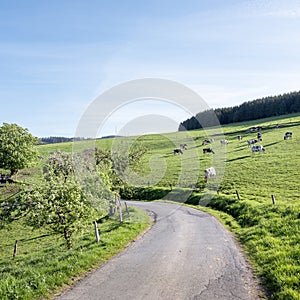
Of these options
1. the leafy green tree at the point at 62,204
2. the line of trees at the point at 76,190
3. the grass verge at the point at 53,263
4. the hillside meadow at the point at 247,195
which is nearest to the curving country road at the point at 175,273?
the grass verge at the point at 53,263

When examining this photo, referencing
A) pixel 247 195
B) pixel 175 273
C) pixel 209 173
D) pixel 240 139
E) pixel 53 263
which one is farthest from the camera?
pixel 240 139

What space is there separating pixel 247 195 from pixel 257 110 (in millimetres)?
117664

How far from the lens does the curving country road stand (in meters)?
8.93

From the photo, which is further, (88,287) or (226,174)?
(226,174)

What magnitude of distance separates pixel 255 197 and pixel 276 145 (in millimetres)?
33513

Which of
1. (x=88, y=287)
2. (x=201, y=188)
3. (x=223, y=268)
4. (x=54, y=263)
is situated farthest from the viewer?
(x=201, y=188)

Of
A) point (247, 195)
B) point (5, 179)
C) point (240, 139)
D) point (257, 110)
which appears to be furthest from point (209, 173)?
point (257, 110)

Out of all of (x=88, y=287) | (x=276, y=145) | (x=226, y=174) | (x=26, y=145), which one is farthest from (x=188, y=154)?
(x=88, y=287)

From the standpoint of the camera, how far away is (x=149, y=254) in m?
13.5

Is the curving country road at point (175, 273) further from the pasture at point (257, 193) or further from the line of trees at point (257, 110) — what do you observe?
the line of trees at point (257, 110)

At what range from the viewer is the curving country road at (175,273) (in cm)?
893

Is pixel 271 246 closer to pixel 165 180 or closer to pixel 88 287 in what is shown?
pixel 88 287

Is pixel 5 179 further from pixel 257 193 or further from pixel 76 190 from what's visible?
pixel 257 193

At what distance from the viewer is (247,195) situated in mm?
28578
